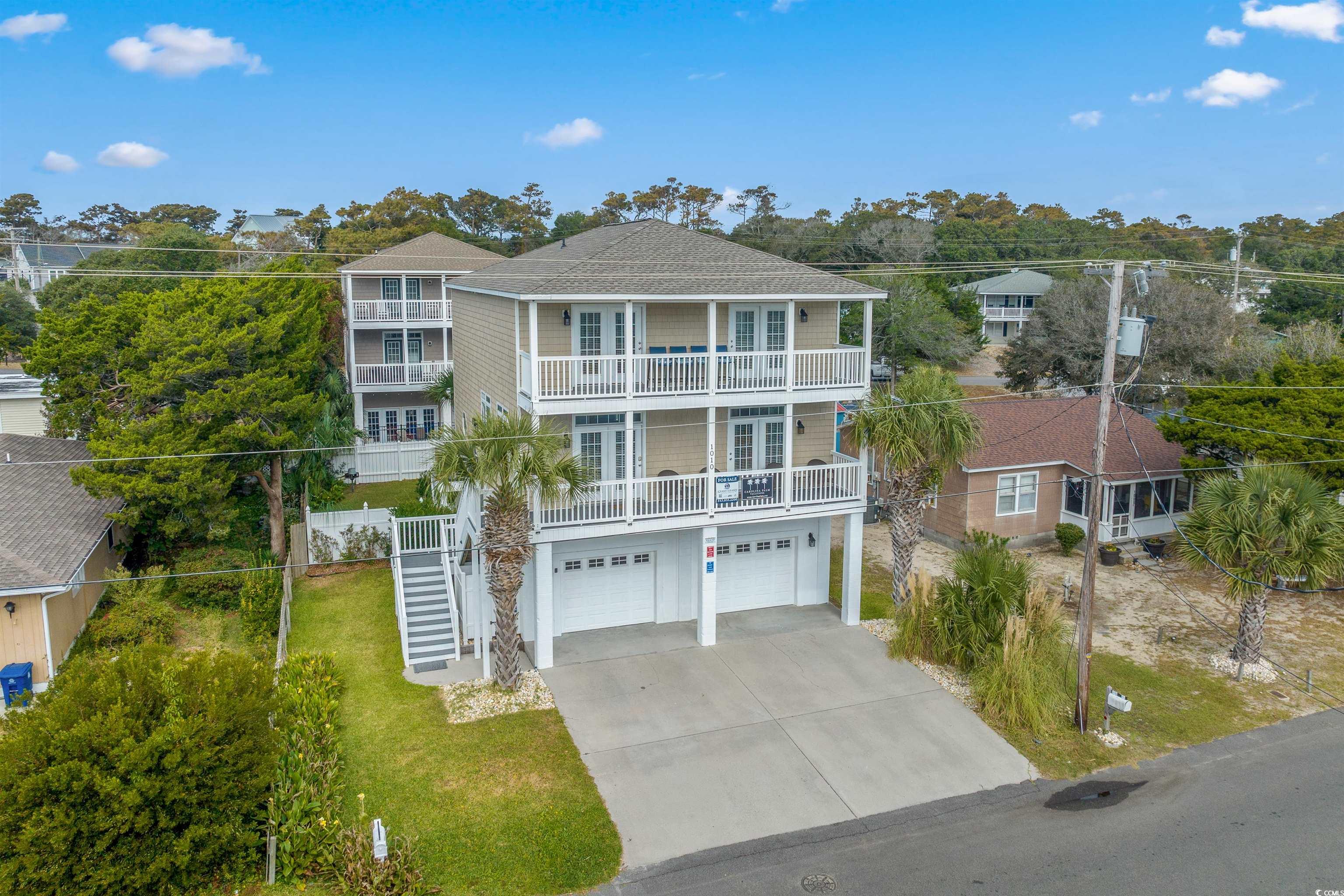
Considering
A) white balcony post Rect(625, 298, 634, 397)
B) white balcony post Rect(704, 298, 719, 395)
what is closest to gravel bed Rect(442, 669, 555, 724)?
white balcony post Rect(625, 298, 634, 397)

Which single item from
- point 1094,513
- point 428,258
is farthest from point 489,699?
point 428,258

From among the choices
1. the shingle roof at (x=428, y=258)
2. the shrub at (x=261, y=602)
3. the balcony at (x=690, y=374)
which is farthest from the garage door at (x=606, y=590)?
the shingle roof at (x=428, y=258)

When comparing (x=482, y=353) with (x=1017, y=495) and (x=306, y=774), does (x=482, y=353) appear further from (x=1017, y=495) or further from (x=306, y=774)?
(x=1017, y=495)

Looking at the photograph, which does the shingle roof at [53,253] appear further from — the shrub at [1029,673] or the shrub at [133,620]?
the shrub at [1029,673]

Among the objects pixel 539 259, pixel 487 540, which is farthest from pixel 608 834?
pixel 539 259

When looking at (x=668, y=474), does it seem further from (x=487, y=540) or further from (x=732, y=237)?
(x=732, y=237)
